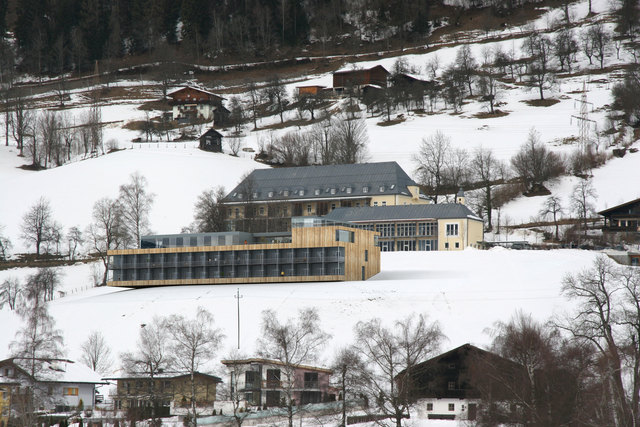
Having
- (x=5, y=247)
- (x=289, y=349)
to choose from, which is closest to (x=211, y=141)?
(x=5, y=247)

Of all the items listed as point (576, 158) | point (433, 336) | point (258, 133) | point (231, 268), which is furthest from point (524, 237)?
point (258, 133)

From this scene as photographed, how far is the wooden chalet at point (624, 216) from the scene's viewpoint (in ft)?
309

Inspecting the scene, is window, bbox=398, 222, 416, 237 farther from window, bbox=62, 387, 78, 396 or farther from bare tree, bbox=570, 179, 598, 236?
window, bbox=62, 387, 78, 396

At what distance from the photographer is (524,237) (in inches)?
3893

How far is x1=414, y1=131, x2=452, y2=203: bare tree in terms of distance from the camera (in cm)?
12113

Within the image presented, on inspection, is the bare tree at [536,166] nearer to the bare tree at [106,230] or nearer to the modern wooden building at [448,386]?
the bare tree at [106,230]

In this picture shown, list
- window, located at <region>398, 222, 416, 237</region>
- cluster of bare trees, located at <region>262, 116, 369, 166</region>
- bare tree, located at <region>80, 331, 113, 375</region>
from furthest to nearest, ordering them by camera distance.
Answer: cluster of bare trees, located at <region>262, 116, 369, 166</region>, window, located at <region>398, 222, 416, 237</region>, bare tree, located at <region>80, 331, 113, 375</region>

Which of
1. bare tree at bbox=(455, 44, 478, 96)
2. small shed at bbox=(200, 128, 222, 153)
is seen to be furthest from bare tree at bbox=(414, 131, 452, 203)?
small shed at bbox=(200, 128, 222, 153)

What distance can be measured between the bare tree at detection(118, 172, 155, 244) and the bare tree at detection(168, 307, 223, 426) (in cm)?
3538

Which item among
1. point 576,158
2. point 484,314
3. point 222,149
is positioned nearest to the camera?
point 484,314

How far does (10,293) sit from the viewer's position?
3445 inches

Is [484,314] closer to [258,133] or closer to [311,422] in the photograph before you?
[311,422]

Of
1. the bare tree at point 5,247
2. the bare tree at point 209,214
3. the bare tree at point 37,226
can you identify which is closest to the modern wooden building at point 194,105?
the bare tree at point 209,214

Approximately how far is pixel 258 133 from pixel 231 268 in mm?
65719
